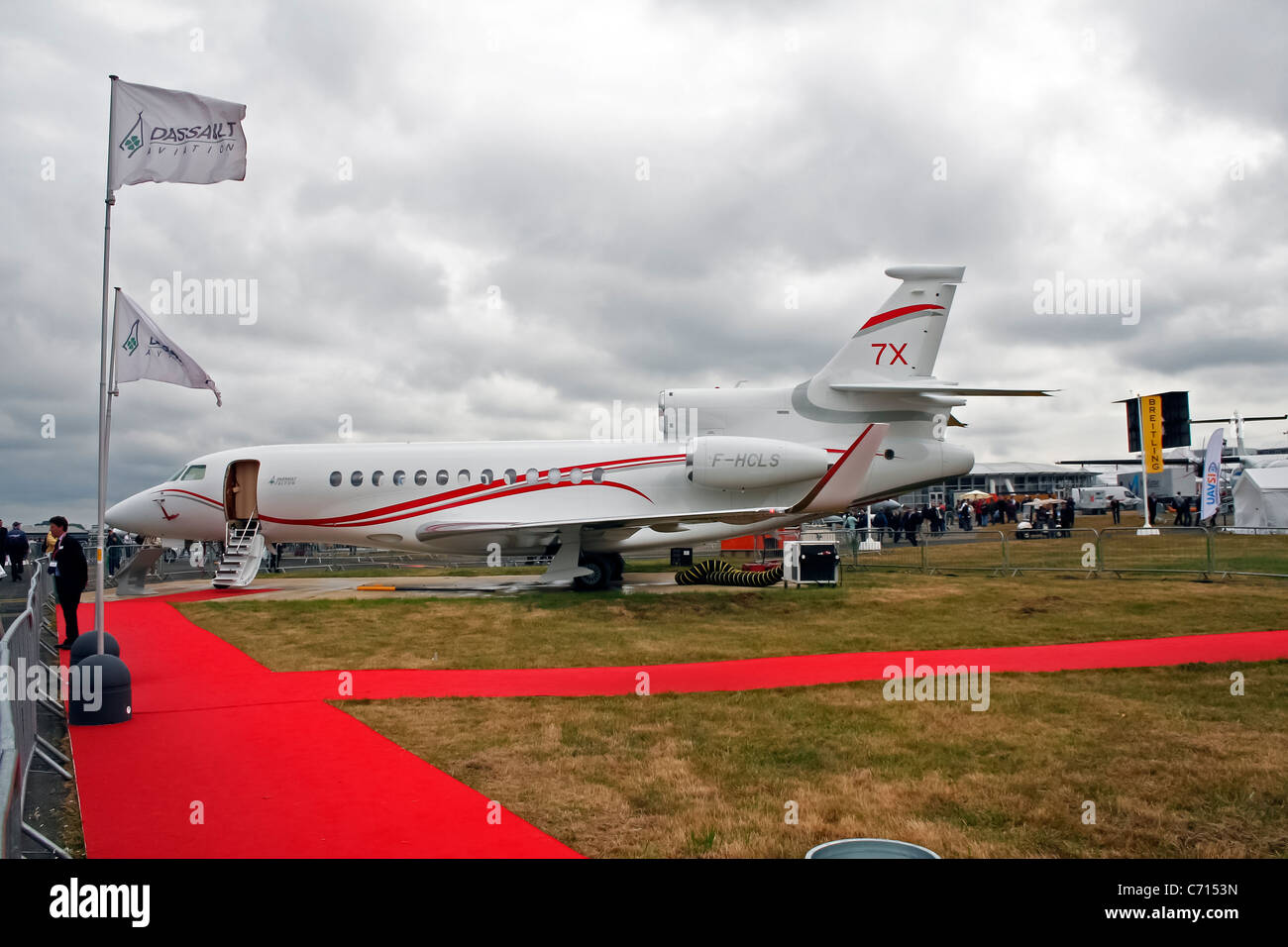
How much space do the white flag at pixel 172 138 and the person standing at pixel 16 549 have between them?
1984 cm

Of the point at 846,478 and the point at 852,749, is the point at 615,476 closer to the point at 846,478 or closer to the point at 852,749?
the point at 846,478

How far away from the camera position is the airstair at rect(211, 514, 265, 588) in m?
19.7

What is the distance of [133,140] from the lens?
348 inches

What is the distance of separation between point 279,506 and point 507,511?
5.76 meters

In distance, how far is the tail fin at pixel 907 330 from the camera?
→ 17969 millimetres

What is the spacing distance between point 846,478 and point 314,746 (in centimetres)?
1191

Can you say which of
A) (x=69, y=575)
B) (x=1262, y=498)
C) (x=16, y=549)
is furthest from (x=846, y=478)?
(x=1262, y=498)

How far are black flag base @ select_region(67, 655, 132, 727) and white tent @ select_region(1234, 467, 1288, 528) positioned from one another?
39.3m

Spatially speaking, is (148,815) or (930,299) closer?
(148,815)

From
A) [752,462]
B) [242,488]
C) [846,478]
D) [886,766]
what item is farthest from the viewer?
[242,488]
